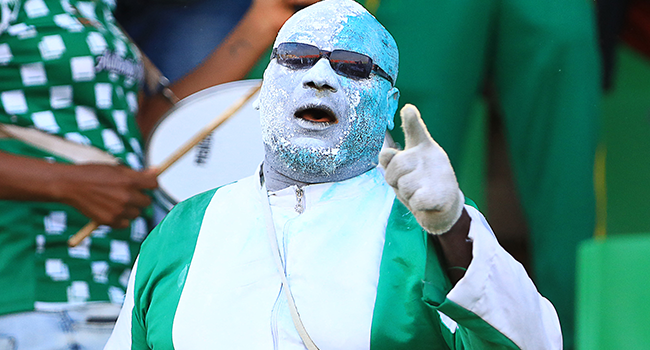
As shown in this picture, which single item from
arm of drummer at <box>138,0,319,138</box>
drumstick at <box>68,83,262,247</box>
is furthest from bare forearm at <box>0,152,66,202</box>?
arm of drummer at <box>138,0,319,138</box>

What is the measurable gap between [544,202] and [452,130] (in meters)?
0.34

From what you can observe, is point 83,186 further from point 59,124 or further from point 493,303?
point 493,303

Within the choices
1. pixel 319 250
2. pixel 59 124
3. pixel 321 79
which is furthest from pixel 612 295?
pixel 59 124

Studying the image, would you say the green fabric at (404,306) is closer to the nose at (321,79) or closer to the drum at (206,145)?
the nose at (321,79)

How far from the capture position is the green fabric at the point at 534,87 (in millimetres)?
2367

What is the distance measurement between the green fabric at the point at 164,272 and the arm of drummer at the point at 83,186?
19.6 inches

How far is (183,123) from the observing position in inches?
92.7

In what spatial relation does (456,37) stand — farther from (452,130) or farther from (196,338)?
(196,338)

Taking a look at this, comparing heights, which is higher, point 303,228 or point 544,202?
point 303,228

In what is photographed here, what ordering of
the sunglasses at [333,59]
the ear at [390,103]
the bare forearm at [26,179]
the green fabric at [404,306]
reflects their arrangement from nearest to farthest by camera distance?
the green fabric at [404,306] < the sunglasses at [333,59] < the ear at [390,103] < the bare forearm at [26,179]

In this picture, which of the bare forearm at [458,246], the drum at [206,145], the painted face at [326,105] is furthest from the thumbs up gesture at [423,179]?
the drum at [206,145]

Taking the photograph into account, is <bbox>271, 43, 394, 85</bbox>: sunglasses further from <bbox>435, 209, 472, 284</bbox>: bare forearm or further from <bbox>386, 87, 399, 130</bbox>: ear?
<bbox>435, 209, 472, 284</bbox>: bare forearm

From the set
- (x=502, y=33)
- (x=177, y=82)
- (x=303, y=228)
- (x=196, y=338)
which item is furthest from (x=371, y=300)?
(x=177, y=82)

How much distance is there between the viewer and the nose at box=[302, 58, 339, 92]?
147 cm
